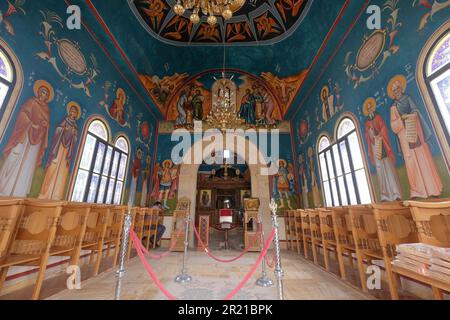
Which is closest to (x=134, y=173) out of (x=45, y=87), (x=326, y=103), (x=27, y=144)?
(x=27, y=144)

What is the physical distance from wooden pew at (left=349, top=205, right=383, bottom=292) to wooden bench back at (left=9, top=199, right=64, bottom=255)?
418 centimetres

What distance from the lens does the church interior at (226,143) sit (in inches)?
101

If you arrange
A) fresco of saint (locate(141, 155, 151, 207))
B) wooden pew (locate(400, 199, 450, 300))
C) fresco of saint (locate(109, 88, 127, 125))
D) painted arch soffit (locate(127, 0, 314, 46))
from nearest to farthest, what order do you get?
wooden pew (locate(400, 199, 450, 300)) → painted arch soffit (locate(127, 0, 314, 46)) → fresco of saint (locate(109, 88, 127, 125)) → fresco of saint (locate(141, 155, 151, 207))

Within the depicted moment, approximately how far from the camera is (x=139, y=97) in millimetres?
7656

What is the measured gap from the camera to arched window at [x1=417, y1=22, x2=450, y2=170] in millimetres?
2801

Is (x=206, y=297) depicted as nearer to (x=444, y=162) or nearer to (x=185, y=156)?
(x=444, y=162)

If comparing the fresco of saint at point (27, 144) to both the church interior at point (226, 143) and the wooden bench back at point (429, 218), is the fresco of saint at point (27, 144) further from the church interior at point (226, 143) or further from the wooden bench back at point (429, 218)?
the wooden bench back at point (429, 218)

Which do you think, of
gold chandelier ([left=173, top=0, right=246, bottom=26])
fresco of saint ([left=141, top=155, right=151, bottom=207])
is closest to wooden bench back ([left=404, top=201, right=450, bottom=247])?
gold chandelier ([left=173, top=0, right=246, bottom=26])

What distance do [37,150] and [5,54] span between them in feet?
5.69

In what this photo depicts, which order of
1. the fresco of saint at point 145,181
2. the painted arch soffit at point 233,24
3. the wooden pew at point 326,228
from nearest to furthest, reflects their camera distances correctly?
the wooden pew at point 326,228
the painted arch soffit at point 233,24
the fresco of saint at point 145,181

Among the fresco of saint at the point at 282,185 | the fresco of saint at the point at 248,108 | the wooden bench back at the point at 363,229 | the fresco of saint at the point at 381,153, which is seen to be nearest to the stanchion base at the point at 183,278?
the wooden bench back at the point at 363,229

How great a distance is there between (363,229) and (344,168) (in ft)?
9.63

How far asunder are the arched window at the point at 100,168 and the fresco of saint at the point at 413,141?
728 cm

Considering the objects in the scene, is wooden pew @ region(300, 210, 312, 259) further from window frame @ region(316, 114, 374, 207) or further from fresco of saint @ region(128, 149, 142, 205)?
fresco of saint @ region(128, 149, 142, 205)
